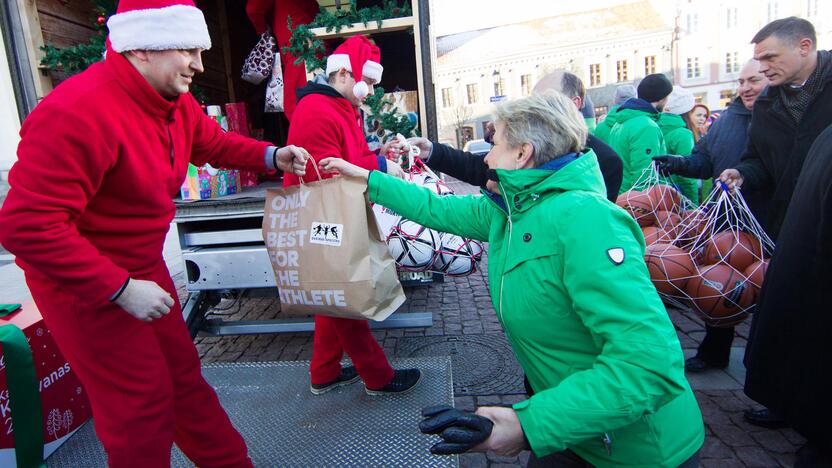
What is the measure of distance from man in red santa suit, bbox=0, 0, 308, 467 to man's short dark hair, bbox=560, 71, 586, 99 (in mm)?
1930

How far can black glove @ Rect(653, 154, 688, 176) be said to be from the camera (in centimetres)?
380

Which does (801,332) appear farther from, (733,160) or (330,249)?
(733,160)

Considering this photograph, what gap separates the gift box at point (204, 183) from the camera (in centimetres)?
368

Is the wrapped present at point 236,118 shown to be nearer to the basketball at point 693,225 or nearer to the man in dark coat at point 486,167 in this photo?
the man in dark coat at point 486,167

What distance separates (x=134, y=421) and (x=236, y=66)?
486 centimetres

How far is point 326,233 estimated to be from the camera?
231 cm

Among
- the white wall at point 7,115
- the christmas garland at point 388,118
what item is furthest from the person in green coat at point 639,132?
the white wall at point 7,115

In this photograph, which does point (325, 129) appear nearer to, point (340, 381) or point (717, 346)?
point (340, 381)

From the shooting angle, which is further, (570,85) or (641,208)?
(641,208)

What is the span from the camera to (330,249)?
2299 millimetres

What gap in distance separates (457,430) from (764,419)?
2.61 meters

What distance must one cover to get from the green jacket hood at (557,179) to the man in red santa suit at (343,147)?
1.39 meters

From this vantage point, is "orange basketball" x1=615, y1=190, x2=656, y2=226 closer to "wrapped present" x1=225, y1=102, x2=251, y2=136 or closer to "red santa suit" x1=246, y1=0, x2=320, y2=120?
"red santa suit" x1=246, y1=0, x2=320, y2=120

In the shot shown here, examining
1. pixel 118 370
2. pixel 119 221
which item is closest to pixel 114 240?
pixel 119 221
